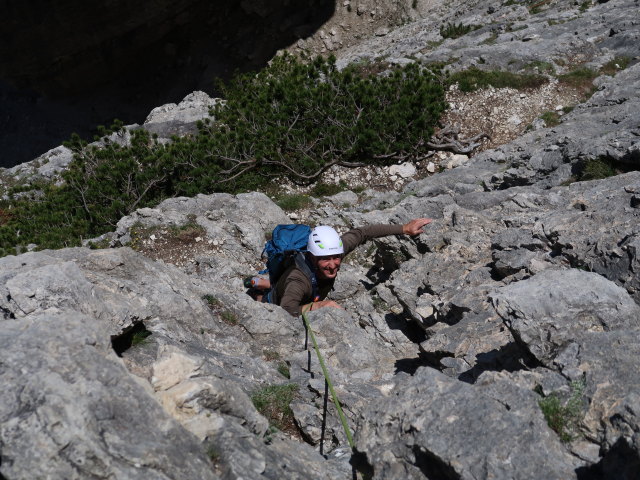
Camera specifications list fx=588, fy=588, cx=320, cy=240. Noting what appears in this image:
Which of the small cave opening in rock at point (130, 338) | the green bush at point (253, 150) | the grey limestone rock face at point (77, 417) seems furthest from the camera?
the green bush at point (253, 150)

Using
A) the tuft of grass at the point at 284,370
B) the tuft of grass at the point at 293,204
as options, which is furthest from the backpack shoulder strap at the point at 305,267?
the tuft of grass at the point at 293,204

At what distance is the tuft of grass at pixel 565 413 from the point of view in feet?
11.3

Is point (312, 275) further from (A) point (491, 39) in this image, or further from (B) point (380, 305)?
(A) point (491, 39)

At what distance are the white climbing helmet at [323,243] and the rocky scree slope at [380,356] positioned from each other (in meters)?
0.80

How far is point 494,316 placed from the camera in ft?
18.6

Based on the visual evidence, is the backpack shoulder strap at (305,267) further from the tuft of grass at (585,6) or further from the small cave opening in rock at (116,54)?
the small cave opening in rock at (116,54)

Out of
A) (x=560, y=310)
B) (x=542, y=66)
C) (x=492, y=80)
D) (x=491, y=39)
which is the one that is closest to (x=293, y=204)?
(x=492, y=80)

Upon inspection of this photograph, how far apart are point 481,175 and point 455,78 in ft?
23.8

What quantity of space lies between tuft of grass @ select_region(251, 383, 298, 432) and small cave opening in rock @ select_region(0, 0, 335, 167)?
97.3 feet

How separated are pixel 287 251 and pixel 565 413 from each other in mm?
4531

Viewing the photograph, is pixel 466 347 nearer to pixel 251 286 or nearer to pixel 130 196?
pixel 251 286

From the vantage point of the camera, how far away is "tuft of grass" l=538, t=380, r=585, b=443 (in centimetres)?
344

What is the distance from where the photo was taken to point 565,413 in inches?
139

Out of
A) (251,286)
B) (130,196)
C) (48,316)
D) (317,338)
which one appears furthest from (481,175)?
(48,316)
